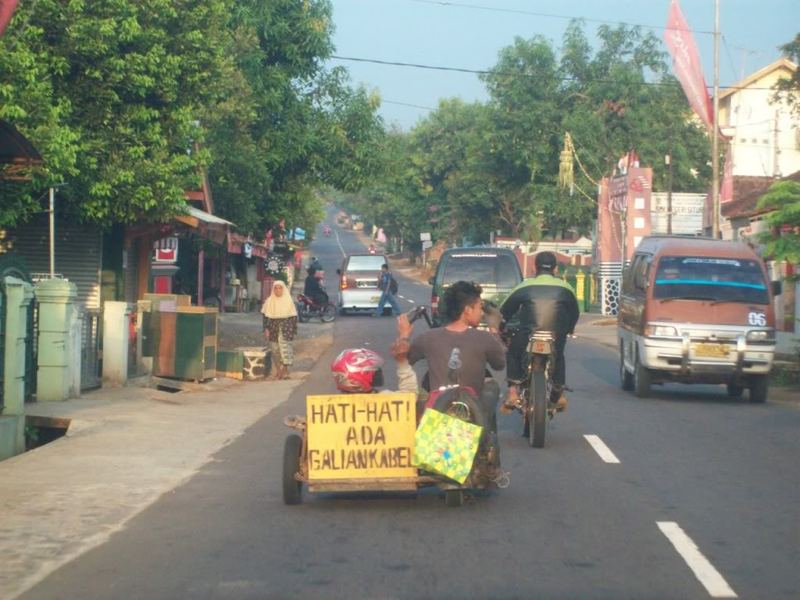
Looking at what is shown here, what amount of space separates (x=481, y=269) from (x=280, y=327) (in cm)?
464

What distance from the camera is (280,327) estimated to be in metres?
21.8

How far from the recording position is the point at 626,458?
474 inches

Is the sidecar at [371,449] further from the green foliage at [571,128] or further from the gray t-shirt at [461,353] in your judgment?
the green foliage at [571,128]

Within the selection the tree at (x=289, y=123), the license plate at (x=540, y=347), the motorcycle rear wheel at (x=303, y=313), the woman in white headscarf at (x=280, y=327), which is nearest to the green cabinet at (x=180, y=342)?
the woman in white headscarf at (x=280, y=327)

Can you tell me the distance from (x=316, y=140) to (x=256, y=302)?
459 inches

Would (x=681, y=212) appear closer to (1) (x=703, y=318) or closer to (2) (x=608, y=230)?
(2) (x=608, y=230)

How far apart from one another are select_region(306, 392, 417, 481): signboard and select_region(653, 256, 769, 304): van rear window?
9713mm

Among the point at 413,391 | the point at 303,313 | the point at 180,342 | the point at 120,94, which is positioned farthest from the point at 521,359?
the point at 303,313

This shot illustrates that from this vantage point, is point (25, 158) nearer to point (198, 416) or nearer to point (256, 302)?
point (198, 416)

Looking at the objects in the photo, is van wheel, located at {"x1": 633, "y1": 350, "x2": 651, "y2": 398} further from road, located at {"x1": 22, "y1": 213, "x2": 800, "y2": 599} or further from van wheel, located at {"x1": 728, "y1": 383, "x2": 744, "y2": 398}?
road, located at {"x1": 22, "y1": 213, "x2": 800, "y2": 599}

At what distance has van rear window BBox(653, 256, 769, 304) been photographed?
18.0m

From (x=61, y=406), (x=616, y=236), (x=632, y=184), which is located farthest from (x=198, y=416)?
(x=616, y=236)

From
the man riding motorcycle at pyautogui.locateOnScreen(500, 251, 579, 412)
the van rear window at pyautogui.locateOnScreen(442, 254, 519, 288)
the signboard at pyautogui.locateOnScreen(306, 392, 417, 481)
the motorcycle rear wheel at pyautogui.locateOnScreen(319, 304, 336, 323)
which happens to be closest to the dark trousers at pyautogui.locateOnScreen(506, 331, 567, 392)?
the man riding motorcycle at pyautogui.locateOnScreen(500, 251, 579, 412)

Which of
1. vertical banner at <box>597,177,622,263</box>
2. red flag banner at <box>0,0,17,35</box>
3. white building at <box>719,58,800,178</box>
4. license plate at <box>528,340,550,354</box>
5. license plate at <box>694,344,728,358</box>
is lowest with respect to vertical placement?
license plate at <box>694,344,728,358</box>
